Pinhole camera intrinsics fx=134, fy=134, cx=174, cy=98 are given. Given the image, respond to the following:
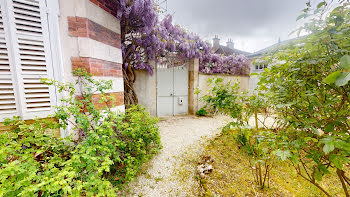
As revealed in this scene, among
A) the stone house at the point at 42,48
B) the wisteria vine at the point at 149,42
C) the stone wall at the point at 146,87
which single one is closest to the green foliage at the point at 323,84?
the stone house at the point at 42,48

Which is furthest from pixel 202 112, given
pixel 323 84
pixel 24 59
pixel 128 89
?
pixel 24 59

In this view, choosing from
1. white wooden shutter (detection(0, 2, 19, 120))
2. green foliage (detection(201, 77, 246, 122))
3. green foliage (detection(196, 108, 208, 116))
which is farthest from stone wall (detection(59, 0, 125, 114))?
green foliage (detection(196, 108, 208, 116))

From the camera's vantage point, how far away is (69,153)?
182 centimetres

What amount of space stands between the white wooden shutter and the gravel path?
6.80 ft

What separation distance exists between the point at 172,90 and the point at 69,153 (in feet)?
16.2

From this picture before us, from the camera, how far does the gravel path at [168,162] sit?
214 centimetres

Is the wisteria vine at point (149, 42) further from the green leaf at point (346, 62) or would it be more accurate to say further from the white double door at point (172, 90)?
the green leaf at point (346, 62)

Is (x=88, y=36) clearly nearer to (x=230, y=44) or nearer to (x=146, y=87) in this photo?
(x=146, y=87)

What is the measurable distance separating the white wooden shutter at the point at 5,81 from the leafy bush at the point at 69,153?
8.9 inches

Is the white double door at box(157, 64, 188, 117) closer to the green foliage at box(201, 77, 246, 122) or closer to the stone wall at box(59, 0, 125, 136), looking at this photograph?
the stone wall at box(59, 0, 125, 136)

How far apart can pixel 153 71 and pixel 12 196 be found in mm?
5244

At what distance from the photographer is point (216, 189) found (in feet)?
6.78

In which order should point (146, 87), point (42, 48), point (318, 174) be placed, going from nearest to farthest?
point (318, 174)
point (42, 48)
point (146, 87)

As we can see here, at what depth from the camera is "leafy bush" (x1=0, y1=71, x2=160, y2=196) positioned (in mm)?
1051
